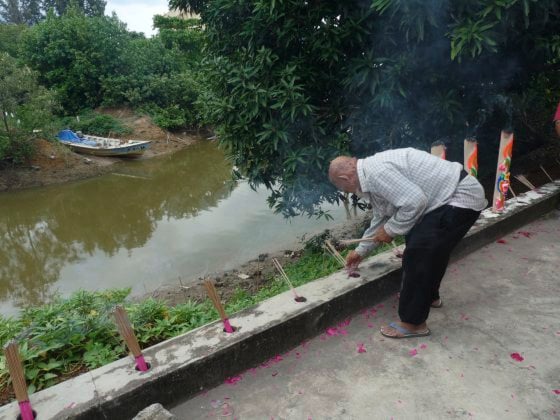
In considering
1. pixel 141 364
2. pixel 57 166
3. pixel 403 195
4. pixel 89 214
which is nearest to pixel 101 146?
pixel 57 166

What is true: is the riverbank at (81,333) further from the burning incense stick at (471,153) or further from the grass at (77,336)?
the burning incense stick at (471,153)

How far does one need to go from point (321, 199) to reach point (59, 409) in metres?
4.15

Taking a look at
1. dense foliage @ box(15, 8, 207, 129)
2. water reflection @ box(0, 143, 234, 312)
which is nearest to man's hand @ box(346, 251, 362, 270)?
water reflection @ box(0, 143, 234, 312)

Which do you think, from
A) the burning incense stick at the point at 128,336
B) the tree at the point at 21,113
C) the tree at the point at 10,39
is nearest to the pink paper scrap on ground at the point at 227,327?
the burning incense stick at the point at 128,336

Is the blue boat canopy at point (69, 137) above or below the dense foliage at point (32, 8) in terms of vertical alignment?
below

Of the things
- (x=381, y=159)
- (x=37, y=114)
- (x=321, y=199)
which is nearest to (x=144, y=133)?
(x=37, y=114)

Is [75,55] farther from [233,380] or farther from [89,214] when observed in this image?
[233,380]

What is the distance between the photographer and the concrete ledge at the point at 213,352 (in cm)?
233

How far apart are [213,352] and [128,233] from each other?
832 cm

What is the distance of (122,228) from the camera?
10.6 meters

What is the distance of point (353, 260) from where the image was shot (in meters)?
3.44

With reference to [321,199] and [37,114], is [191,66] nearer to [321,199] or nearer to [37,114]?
[37,114]

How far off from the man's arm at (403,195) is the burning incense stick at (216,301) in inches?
50.4

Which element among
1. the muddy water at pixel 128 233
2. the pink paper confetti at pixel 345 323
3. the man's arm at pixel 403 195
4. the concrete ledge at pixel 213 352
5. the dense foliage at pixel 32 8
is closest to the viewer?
the concrete ledge at pixel 213 352
